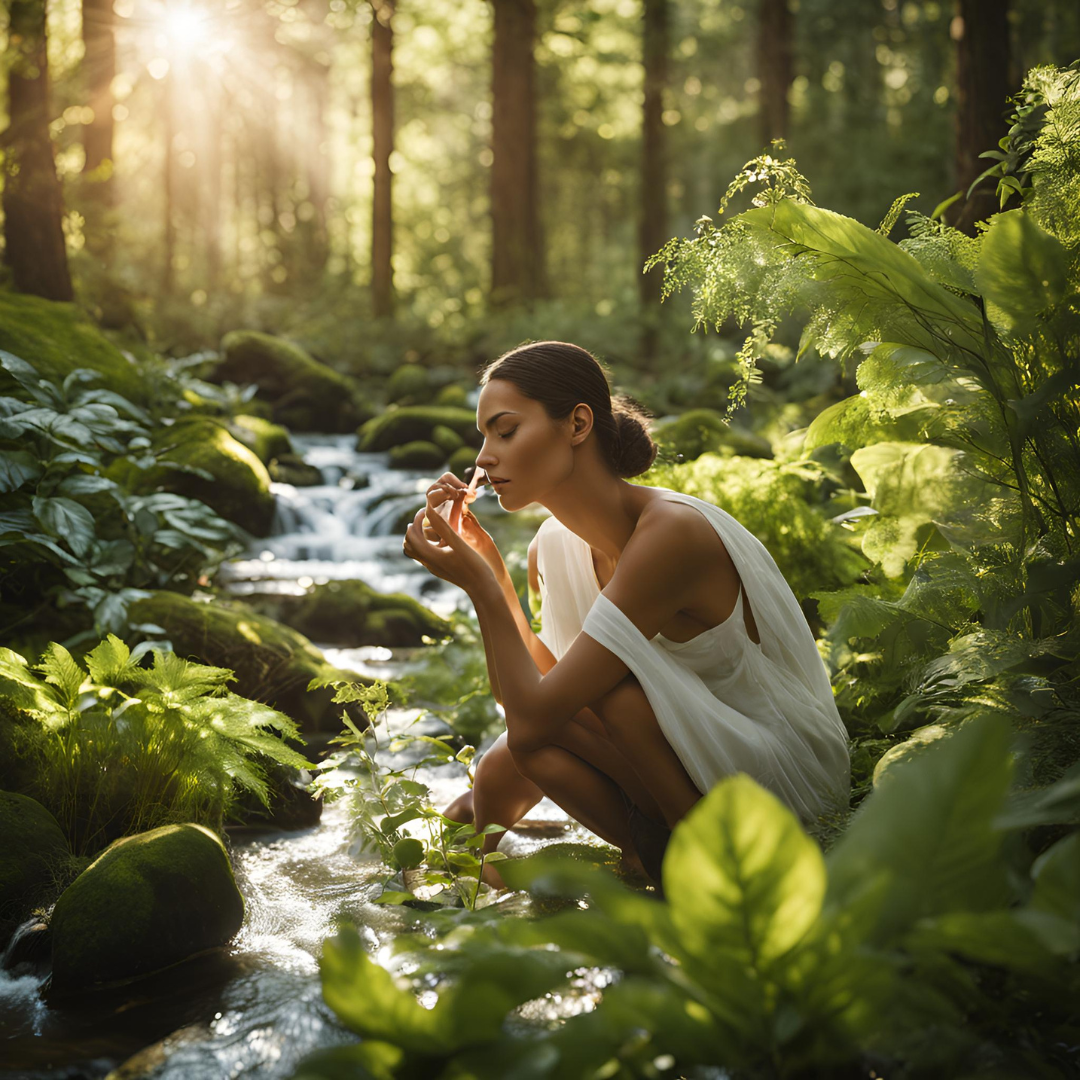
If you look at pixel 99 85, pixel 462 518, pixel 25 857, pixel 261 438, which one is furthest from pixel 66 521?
pixel 99 85

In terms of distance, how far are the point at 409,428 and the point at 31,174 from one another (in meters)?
5.48

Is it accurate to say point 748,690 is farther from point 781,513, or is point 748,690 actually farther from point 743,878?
point 743,878

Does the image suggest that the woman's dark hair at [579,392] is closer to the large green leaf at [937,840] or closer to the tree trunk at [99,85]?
the large green leaf at [937,840]

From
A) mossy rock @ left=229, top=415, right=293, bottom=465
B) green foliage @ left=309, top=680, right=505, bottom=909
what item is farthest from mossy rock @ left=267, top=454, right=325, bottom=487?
green foliage @ left=309, top=680, right=505, bottom=909

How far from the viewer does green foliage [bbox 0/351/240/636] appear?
3.82 meters

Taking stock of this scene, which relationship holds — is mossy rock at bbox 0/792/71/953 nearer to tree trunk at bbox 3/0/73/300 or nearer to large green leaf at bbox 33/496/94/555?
large green leaf at bbox 33/496/94/555

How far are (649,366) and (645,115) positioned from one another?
15.0 ft

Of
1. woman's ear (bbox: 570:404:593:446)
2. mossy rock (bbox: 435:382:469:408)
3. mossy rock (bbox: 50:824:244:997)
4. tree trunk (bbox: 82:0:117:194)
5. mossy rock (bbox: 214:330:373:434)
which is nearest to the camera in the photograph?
mossy rock (bbox: 50:824:244:997)

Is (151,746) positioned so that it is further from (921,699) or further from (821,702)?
(921,699)

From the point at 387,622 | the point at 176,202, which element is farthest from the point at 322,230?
the point at 387,622

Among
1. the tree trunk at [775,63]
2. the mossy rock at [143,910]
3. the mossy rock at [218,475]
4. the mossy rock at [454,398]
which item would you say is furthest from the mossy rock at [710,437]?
the tree trunk at [775,63]

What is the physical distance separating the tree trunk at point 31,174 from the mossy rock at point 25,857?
18.4ft

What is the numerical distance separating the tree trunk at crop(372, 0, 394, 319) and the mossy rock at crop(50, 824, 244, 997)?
16502mm

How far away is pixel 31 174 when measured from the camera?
270 inches
